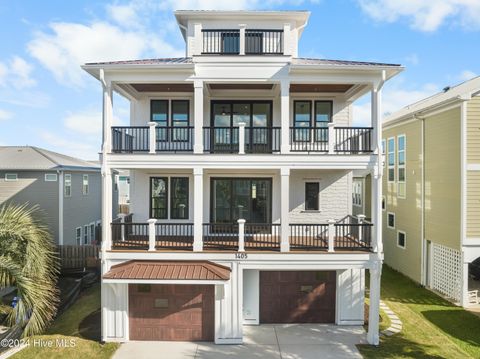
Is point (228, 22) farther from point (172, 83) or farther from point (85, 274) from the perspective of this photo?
point (85, 274)

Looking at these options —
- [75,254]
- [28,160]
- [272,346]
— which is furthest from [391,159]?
[28,160]

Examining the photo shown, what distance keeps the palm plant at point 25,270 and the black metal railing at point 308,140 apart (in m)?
9.87

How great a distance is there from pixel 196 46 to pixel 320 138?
6.18m

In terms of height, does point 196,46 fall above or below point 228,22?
below

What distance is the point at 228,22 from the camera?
1227 centimetres

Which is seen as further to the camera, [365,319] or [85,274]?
[85,274]

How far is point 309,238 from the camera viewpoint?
12211 millimetres

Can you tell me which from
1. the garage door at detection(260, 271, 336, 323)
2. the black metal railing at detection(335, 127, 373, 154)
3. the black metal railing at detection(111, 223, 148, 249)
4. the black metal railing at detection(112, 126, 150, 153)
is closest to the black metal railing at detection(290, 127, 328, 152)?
the black metal railing at detection(335, 127, 373, 154)

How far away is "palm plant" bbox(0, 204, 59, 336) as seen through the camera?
30.0 ft

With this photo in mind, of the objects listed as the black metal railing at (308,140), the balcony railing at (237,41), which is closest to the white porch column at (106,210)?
the balcony railing at (237,41)

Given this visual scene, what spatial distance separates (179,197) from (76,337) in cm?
606

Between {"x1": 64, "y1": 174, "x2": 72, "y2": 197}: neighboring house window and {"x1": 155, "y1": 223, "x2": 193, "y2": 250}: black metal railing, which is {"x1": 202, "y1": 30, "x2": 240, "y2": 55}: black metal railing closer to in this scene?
{"x1": 155, "y1": 223, "x2": 193, "y2": 250}: black metal railing

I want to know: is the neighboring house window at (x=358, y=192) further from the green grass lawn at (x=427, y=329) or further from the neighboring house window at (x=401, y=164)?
the green grass lawn at (x=427, y=329)

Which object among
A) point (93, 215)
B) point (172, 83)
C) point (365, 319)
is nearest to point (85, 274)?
point (93, 215)
